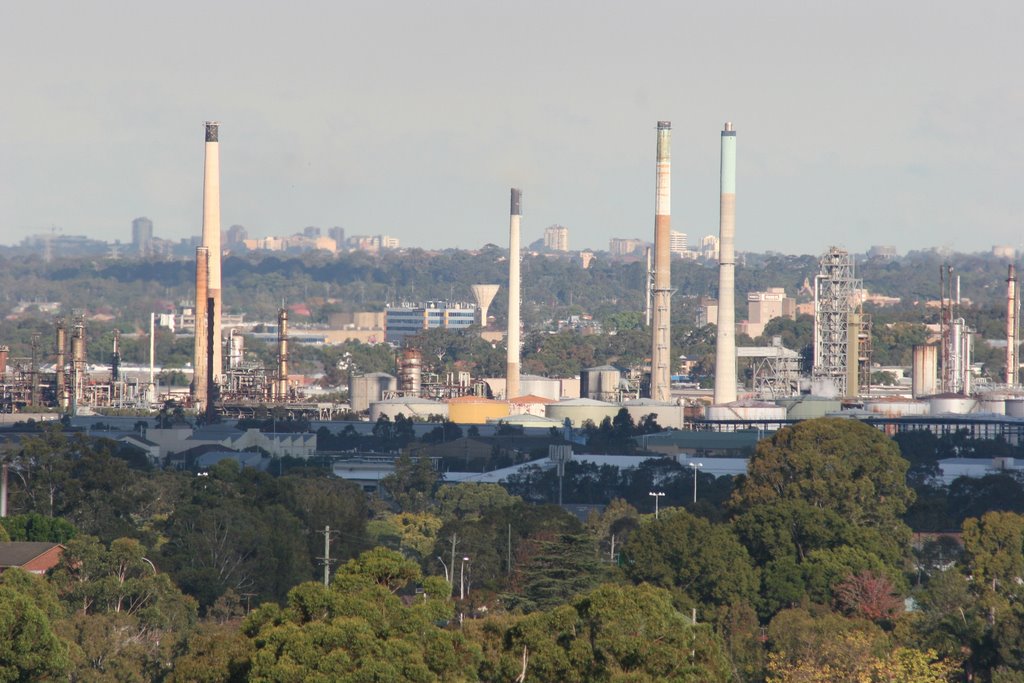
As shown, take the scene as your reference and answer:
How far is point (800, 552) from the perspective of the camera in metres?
48.5

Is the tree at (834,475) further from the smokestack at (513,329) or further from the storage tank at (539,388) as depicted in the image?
the storage tank at (539,388)

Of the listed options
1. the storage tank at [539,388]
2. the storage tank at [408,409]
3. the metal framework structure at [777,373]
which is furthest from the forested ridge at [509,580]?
the storage tank at [539,388]

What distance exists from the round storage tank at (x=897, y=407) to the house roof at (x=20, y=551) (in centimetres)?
6392

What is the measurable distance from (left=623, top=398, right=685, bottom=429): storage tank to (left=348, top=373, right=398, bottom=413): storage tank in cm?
2174

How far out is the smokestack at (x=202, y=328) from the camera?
115 meters

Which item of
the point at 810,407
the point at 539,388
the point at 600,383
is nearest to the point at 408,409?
the point at 539,388

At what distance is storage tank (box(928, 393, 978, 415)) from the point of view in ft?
356

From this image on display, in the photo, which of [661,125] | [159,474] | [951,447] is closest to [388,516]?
[159,474]

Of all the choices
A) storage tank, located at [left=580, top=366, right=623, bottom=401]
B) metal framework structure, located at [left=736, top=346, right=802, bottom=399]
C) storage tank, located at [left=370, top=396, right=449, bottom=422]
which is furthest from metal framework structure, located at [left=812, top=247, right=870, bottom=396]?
storage tank, located at [left=370, top=396, right=449, bottom=422]

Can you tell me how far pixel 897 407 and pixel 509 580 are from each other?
63377 mm

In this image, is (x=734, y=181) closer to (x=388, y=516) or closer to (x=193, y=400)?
(x=193, y=400)

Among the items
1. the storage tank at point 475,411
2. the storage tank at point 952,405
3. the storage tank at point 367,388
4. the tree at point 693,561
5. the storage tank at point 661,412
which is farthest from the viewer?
the storage tank at point 367,388

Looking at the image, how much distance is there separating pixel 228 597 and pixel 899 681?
18633 millimetres

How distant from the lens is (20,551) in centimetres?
4562
